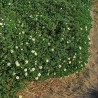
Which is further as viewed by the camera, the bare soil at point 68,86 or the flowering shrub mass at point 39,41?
the bare soil at point 68,86

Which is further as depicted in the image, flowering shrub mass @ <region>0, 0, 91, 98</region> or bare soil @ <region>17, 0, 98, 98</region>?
bare soil @ <region>17, 0, 98, 98</region>

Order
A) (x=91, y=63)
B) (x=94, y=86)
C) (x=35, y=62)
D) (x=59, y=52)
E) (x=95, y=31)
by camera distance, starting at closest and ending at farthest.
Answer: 1. (x=35, y=62)
2. (x=59, y=52)
3. (x=94, y=86)
4. (x=91, y=63)
5. (x=95, y=31)

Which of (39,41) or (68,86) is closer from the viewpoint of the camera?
(39,41)

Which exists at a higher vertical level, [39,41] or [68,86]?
[39,41]

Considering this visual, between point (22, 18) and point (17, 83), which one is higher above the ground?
point (22, 18)

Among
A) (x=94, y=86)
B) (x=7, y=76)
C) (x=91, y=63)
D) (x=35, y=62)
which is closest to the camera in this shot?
(x=7, y=76)

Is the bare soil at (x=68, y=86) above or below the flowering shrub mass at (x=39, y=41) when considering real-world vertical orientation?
below

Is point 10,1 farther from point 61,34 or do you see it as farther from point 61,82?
point 61,82

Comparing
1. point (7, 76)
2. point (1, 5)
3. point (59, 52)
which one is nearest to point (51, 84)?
point (59, 52)
